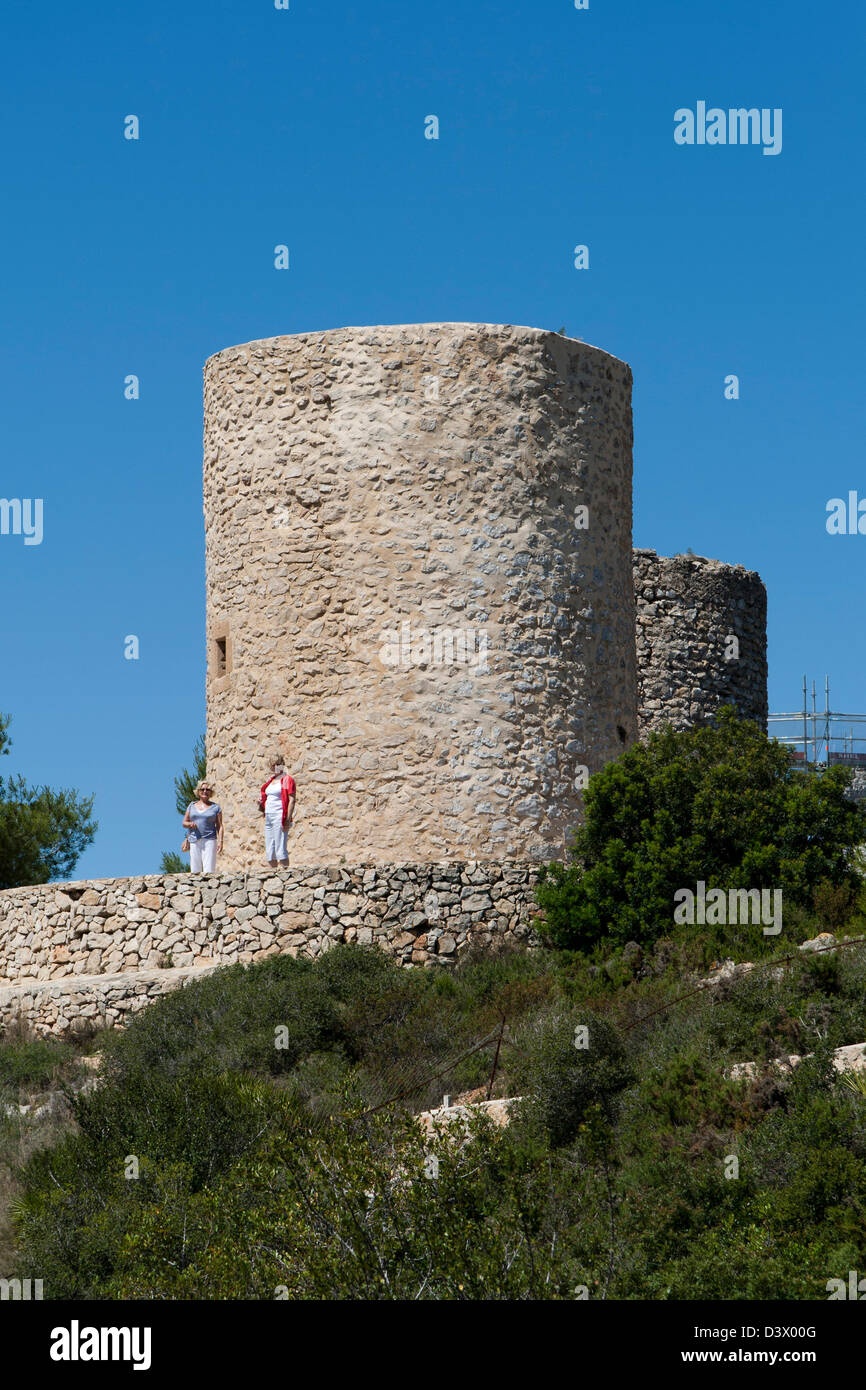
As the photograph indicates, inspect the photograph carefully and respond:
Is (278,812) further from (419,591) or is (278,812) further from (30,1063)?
(30,1063)

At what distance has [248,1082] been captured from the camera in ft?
38.4

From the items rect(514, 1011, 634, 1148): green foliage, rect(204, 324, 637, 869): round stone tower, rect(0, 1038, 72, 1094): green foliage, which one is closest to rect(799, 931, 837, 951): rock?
rect(514, 1011, 634, 1148): green foliage

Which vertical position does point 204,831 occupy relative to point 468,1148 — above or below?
above

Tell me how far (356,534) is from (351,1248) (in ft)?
32.4

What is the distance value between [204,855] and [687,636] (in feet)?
28.7

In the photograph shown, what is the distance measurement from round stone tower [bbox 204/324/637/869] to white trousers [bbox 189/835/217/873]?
26 cm

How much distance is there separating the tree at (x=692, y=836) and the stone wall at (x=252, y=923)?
2.32 feet

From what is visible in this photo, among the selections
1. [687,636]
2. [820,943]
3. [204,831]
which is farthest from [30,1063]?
[687,636]

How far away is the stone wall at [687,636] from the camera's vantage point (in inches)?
922

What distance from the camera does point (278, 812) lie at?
1678 cm

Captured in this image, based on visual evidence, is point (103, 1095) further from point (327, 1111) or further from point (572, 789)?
point (572, 789)

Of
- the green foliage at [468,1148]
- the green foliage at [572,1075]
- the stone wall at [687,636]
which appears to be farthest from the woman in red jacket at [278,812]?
the stone wall at [687,636]
